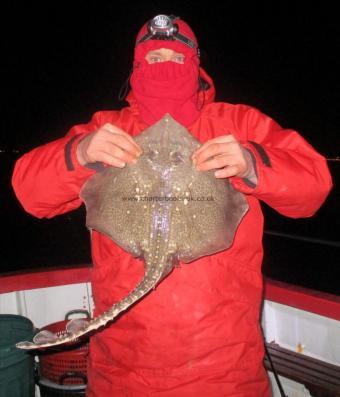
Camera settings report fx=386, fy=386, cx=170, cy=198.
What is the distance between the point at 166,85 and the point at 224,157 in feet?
2.57

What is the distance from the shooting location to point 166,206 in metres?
2.08

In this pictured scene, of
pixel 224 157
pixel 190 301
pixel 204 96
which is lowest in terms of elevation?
pixel 190 301

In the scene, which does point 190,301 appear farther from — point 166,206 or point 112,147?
point 112,147

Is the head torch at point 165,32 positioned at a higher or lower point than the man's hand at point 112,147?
higher

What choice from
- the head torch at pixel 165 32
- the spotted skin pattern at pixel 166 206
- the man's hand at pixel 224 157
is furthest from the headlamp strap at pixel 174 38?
the man's hand at pixel 224 157

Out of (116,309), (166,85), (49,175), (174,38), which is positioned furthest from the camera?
(174,38)

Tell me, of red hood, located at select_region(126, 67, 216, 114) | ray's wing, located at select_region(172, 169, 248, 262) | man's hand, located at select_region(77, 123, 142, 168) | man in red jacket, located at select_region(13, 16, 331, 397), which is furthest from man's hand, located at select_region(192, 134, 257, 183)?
red hood, located at select_region(126, 67, 216, 114)

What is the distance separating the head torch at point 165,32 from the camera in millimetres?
2574

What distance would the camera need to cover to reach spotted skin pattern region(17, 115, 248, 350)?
2.08m

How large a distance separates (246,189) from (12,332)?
9.37 ft

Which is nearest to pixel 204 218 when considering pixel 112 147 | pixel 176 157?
pixel 176 157

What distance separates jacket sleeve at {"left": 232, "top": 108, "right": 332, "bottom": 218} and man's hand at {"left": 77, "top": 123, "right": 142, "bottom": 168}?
62 centimetres

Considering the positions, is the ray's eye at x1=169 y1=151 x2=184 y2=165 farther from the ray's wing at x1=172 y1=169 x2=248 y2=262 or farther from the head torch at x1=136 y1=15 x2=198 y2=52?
the head torch at x1=136 y1=15 x2=198 y2=52

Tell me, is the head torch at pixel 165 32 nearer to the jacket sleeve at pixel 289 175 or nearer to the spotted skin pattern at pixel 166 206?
the spotted skin pattern at pixel 166 206
